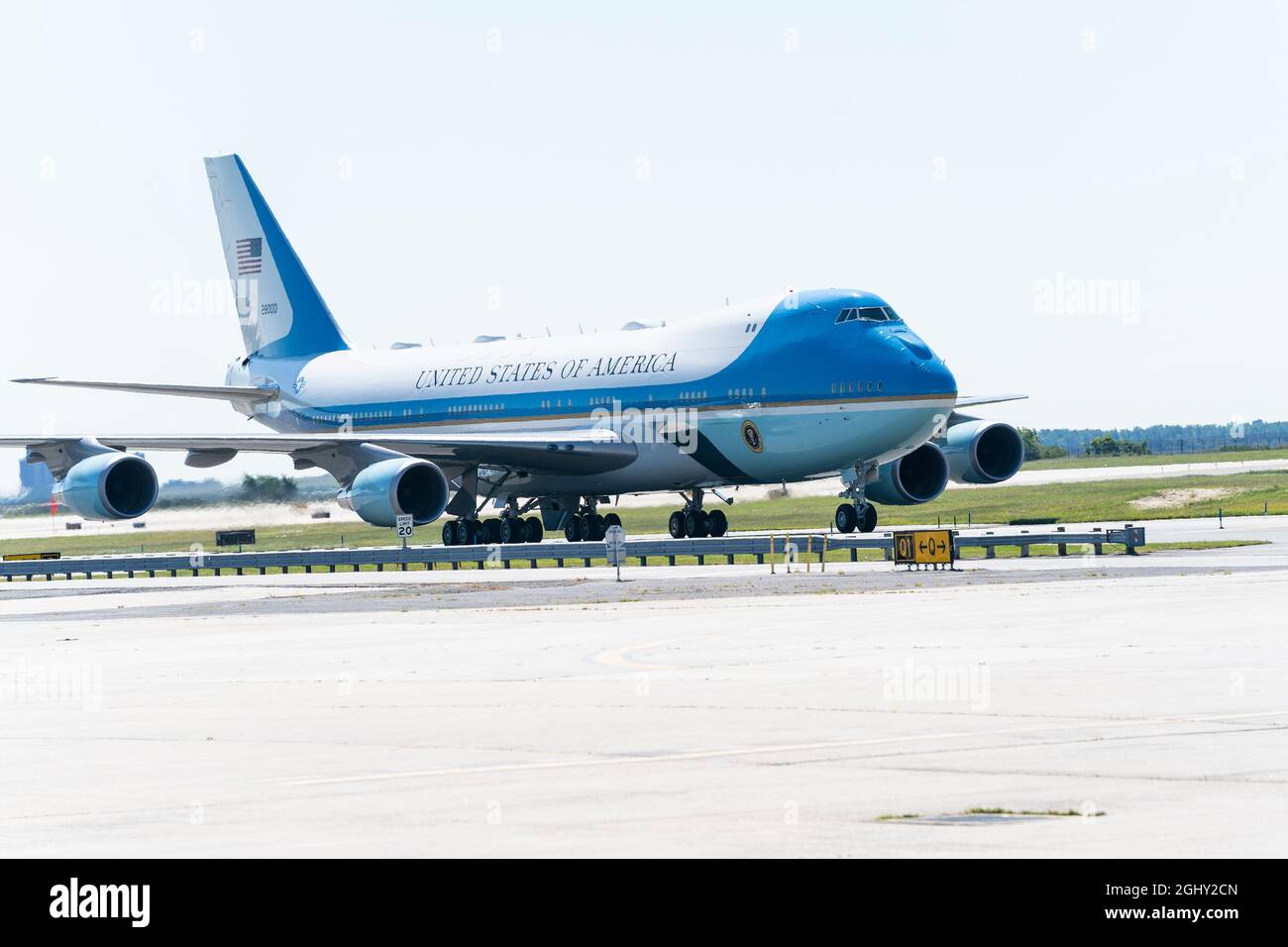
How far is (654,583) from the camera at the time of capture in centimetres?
4038

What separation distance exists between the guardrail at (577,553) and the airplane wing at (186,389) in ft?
17.4

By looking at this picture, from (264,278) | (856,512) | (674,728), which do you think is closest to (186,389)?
(264,278)

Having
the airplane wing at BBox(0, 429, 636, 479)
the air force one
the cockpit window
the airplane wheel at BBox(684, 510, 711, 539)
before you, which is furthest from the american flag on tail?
the cockpit window

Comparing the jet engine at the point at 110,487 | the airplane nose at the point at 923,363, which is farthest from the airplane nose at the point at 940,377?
the jet engine at the point at 110,487

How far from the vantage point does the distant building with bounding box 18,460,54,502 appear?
342ft

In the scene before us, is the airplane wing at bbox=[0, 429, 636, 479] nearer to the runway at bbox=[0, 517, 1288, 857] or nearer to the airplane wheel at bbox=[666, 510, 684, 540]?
the airplane wheel at bbox=[666, 510, 684, 540]

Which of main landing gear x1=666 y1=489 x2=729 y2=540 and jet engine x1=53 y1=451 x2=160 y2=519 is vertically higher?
jet engine x1=53 y1=451 x2=160 y2=519

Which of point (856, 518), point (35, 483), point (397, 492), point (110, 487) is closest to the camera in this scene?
point (110, 487)

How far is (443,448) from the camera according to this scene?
5719 cm

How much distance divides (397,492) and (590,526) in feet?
32.9

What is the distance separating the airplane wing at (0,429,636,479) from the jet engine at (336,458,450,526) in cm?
267

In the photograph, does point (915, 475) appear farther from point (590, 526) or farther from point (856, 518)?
point (590, 526)
